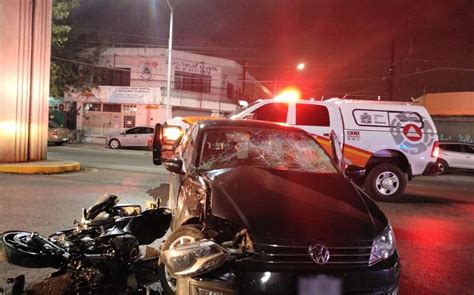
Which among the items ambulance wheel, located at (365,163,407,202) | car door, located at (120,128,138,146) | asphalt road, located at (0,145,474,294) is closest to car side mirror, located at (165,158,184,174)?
asphalt road, located at (0,145,474,294)

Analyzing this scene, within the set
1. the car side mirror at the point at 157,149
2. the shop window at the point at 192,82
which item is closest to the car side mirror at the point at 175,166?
the car side mirror at the point at 157,149

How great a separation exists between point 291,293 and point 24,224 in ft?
17.1

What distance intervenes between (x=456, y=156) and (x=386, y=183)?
11076mm

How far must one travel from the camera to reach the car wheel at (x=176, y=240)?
3921 millimetres

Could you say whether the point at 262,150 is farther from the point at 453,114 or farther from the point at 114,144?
the point at 453,114

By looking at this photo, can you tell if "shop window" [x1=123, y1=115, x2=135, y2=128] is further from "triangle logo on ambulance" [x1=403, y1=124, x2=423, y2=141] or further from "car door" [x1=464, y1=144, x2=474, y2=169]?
"triangle logo on ambulance" [x1=403, y1=124, x2=423, y2=141]

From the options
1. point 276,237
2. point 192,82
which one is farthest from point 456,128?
point 276,237

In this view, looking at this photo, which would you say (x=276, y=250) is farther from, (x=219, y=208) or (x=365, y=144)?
(x=365, y=144)

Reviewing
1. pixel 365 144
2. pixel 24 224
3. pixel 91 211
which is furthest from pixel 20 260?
pixel 365 144

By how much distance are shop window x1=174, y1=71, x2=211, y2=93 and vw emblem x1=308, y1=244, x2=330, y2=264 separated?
111ft

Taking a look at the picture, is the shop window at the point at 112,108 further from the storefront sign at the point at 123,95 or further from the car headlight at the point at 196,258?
the car headlight at the point at 196,258

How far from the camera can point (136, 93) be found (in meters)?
34.7

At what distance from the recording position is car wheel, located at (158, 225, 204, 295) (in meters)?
3.92

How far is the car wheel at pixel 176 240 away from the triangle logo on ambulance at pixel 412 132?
8.81 meters
